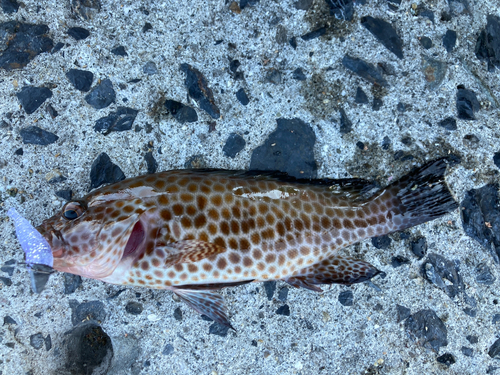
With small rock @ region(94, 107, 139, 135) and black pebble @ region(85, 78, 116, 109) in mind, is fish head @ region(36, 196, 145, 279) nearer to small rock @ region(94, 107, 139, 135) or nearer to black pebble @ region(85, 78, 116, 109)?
small rock @ region(94, 107, 139, 135)

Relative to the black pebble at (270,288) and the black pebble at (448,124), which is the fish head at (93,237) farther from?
the black pebble at (448,124)

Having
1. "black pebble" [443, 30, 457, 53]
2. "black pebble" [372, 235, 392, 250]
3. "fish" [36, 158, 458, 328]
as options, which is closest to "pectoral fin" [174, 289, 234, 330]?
"fish" [36, 158, 458, 328]

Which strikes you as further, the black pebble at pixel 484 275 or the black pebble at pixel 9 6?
the black pebble at pixel 484 275

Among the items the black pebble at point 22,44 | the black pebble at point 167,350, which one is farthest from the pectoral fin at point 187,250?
the black pebble at point 22,44

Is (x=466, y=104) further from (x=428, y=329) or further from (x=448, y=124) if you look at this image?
(x=428, y=329)

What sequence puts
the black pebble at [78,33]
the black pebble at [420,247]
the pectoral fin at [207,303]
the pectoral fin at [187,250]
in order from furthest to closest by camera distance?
the black pebble at [420,247], the black pebble at [78,33], the pectoral fin at [207,303], the pectoral fin at [187,250]
